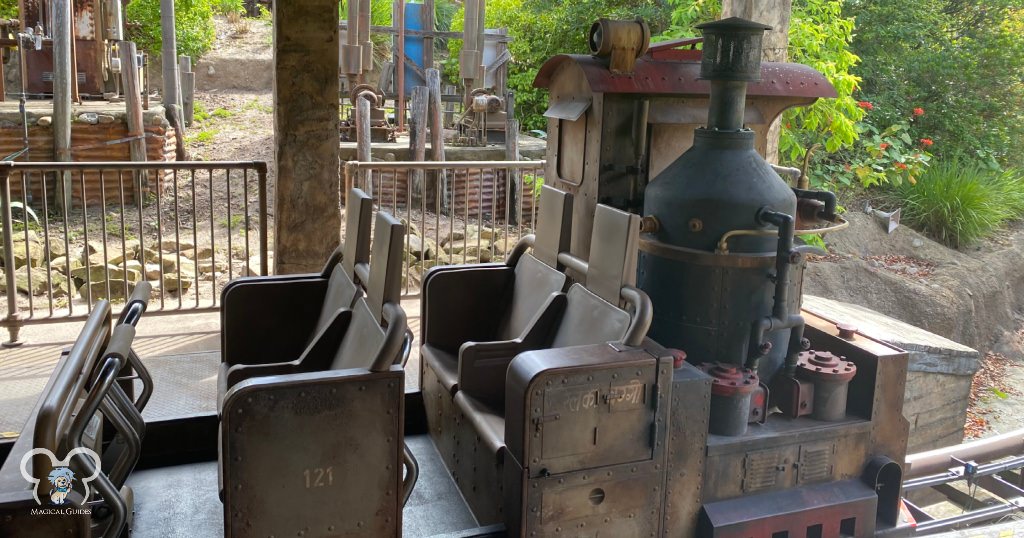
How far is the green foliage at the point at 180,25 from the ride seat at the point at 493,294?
1934cm

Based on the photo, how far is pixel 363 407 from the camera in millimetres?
2930

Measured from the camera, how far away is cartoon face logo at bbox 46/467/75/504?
2.56m

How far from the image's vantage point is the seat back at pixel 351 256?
12.1ft

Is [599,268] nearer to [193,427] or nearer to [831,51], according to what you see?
[193,427]

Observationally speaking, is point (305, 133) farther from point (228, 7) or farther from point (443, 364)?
point (228, 7)

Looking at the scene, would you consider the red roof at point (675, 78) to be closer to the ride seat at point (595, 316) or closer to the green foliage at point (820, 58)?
the ride seat at point (595, 316)

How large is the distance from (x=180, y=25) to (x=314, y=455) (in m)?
23.0

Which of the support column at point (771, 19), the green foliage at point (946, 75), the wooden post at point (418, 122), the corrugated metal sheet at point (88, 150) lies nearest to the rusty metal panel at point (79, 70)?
the corrugated metal sheet at point (88, 150)

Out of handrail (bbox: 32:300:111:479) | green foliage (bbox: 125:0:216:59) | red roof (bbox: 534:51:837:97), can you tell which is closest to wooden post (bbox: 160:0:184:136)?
green foliage (bbox: 125:0:216:59)

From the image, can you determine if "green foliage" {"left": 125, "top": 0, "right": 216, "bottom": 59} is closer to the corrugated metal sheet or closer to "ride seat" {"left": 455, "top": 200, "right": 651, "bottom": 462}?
the corrugated metal sheet

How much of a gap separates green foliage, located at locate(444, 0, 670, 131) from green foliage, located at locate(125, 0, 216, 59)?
737 cm

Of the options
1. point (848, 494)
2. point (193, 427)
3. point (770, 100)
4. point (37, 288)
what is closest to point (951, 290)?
point (770, 100)

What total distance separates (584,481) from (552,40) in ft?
49.9

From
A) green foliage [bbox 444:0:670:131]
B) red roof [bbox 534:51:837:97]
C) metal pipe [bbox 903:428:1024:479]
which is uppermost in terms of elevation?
green foliage [bbox 444:0:670:131]
